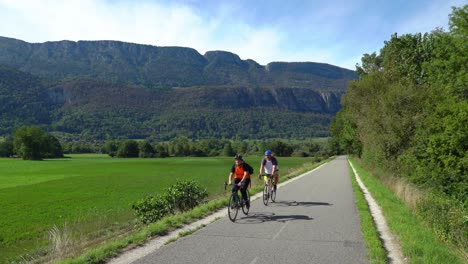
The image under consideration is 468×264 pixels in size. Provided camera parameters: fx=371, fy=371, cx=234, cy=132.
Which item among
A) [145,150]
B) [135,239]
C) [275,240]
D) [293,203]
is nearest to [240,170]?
[275,240]

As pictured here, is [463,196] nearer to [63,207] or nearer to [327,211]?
[327,211]

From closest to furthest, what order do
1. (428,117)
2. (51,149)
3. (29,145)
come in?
(428,117) < (29,145) < (51,149)

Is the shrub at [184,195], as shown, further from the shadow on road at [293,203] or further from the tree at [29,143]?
the tree at [29,143]

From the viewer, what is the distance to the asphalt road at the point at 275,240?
7570mm

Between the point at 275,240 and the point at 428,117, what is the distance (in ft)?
61.9

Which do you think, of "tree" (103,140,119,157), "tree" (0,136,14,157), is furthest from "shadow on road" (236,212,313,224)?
"tree" (103,140,119,157)

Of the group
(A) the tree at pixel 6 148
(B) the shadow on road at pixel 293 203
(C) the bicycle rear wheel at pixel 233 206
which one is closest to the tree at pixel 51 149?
(A) the tree at pixel 6 148

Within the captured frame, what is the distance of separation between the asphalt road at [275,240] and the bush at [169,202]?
3806 mm

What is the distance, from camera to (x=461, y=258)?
777 cm

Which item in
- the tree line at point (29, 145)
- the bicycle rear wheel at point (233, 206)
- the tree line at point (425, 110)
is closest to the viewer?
the bicycle rear wheel at point (233, 206)

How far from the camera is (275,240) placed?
9.10m

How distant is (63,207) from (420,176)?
21710 millimetres

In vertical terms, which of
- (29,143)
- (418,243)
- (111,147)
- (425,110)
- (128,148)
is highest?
(425,110)

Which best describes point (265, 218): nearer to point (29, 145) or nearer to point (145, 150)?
point (29, 145)
